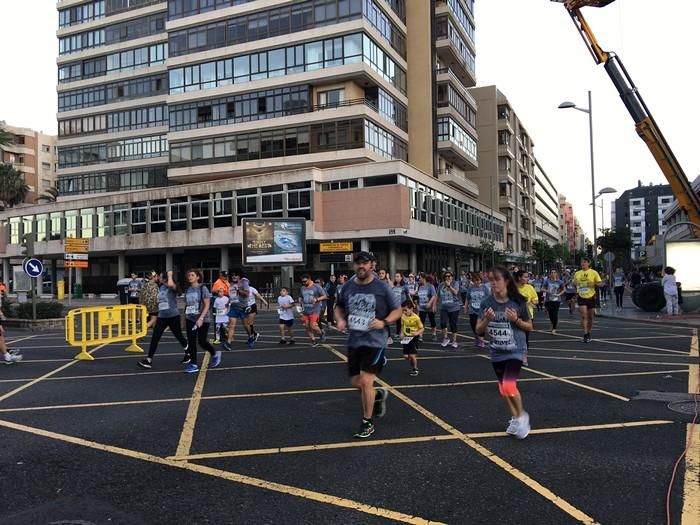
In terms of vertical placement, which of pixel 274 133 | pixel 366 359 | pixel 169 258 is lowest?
pixel 366 359

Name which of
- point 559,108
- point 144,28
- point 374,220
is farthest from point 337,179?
point 144,28

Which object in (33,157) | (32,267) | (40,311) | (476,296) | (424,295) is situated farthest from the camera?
(33,157)

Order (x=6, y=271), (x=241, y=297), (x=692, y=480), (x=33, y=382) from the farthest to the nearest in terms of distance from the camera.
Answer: (x=6, y=271), (x=241, y=297), (x=33, y=382), (x=692, y=480)

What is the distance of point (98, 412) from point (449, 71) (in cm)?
4522

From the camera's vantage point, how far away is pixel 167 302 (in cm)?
942

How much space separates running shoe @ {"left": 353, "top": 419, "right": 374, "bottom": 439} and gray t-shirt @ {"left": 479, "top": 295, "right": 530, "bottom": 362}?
1.40m

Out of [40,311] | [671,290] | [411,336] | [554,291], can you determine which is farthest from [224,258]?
[411,336]

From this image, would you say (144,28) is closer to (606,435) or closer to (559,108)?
(559,108)

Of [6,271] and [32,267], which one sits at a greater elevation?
[6,271]

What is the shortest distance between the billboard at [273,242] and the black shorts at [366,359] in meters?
25.4

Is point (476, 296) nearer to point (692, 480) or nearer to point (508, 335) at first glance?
point (508, 335)

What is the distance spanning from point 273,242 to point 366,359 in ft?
84.4

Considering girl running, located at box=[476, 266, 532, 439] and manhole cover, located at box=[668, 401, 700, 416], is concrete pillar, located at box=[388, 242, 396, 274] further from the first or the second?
girl running, located at box=[476, 266, 532, 439]

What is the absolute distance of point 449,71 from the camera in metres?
46.2
